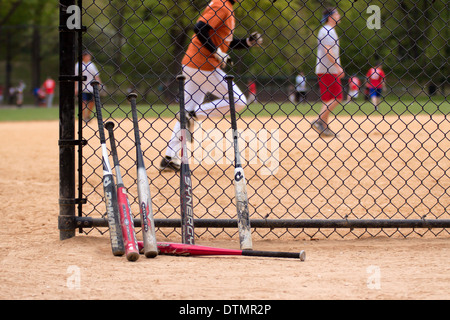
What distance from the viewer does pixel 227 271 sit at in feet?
10.6

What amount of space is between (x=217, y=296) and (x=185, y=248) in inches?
31.2

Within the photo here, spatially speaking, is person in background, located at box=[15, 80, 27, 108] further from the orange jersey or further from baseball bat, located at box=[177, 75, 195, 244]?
baseball bat, located at box=[177, 75, 195, 244]

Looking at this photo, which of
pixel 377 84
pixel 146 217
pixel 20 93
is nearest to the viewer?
pixel 146 217

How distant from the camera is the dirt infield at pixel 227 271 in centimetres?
285

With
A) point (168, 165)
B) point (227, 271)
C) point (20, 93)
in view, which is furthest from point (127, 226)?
point (20, 93)

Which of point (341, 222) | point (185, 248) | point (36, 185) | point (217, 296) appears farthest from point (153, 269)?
point (36, 185)

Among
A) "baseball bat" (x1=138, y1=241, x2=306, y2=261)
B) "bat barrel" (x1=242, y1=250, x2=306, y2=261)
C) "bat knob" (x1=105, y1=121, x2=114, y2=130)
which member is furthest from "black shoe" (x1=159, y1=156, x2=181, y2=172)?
"bat barrel" (x1=242, y1=250, x2=306, y2=261)

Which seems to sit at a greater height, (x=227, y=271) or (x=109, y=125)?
(x=109, y=125)

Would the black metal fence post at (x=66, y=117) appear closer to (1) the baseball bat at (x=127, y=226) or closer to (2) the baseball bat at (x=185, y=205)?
(1) the baseball bat at (x=127, y=226)

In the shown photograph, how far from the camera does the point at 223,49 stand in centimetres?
644

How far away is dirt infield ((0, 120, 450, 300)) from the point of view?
9.35ft

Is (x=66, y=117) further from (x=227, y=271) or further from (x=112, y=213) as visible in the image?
(x=227, y=271)

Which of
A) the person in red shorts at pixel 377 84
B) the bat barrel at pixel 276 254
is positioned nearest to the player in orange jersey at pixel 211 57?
the person in red shorts at pixel 377 84
